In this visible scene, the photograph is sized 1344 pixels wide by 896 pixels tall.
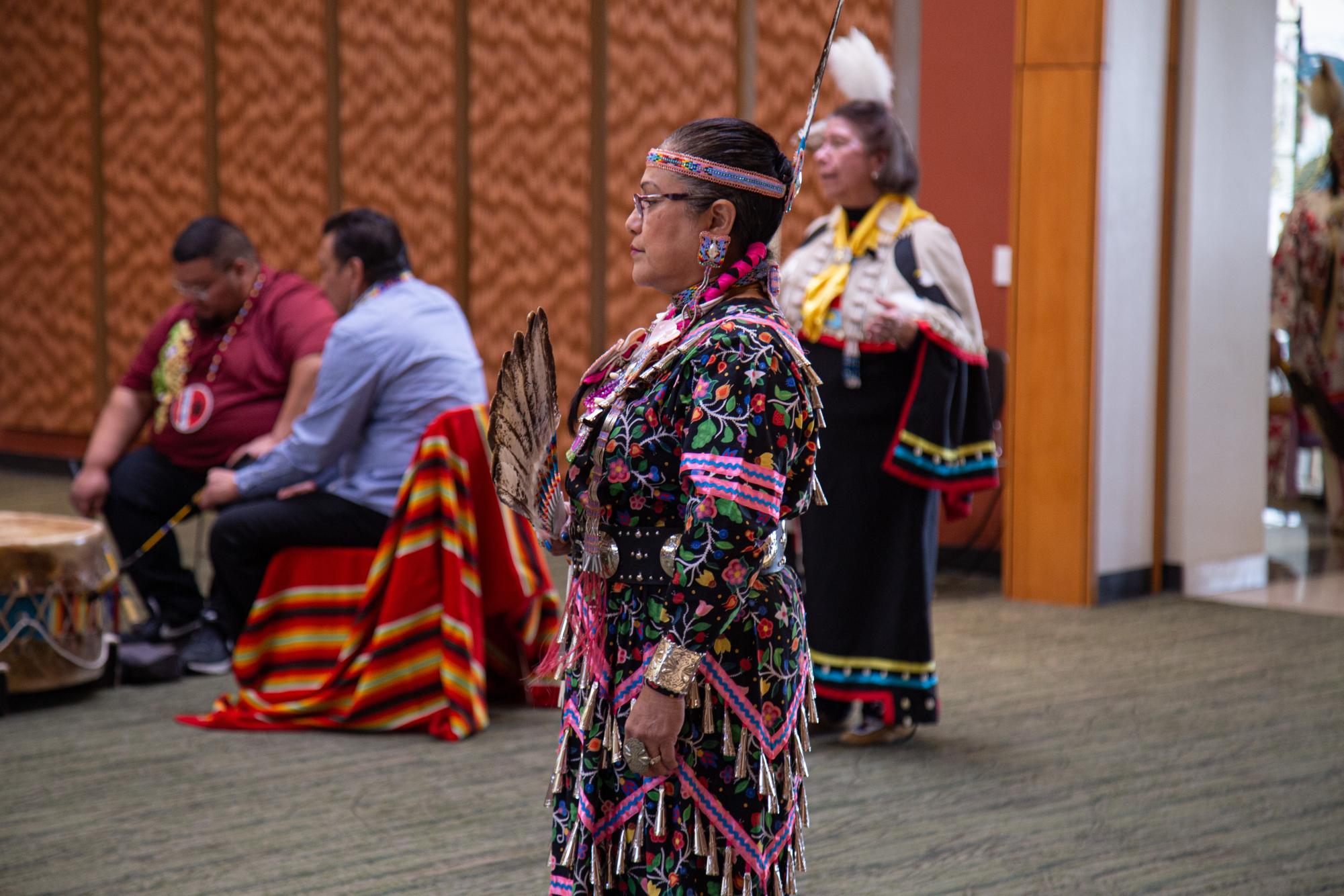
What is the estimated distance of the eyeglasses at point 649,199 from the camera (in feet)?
6.28

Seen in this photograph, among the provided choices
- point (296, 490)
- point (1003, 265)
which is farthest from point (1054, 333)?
point (296, 490)

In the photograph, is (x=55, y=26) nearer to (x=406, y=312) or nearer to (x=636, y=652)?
(x=406, y=312)

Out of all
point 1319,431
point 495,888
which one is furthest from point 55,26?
point 495,888

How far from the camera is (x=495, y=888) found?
287 centimetres

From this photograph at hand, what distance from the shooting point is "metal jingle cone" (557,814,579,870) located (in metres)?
1.97

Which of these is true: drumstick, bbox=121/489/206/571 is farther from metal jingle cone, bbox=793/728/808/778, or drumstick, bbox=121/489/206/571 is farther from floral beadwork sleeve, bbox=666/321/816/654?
floral beadwork sleeve, bbox=666/321/816/654

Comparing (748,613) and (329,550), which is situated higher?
(748,613)

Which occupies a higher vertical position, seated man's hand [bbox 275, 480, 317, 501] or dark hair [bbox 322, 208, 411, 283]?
dark hair [bbox 322, 208, 411, 283]

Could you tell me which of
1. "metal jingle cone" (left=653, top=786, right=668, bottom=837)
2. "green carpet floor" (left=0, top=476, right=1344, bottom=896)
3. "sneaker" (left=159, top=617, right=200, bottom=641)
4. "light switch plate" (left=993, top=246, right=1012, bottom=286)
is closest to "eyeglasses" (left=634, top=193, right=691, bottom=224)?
"metal jingle cone" (left=653, top=786, right=668, bottom=837)

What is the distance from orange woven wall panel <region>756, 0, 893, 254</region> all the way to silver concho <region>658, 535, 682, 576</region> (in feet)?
15.5

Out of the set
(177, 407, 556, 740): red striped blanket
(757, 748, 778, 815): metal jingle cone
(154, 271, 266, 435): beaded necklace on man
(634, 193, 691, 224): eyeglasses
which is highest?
(634, 193, 691, 224): eyeglasses

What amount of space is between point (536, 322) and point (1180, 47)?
4488mm

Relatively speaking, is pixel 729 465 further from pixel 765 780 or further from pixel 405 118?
pixel 405 118

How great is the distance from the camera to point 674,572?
1.82m
